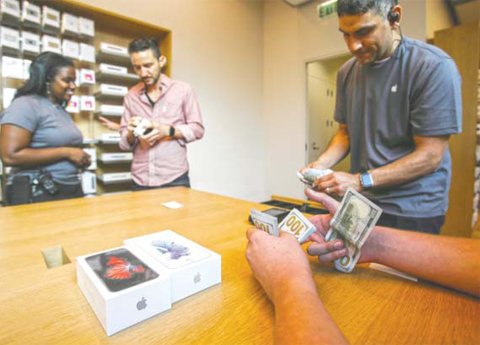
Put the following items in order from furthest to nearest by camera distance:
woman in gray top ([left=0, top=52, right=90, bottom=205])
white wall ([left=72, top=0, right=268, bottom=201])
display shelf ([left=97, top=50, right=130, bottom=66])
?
white wall ([left=72, top=0, right=268, bottom=201])
display shelf ([left=97, top=50, right=130, bottom=66])
woman in gray top ([left=0, top=52, right=90, bottom=205])

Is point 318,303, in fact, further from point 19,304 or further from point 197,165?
point 197,165

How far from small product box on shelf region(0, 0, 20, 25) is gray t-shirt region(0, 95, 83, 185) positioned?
43.2 inches

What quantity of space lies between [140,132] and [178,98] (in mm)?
457

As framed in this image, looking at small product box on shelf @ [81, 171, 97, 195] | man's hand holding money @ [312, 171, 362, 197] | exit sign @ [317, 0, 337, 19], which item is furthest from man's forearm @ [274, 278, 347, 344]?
exit sign @ [317, 0, 337, 19]

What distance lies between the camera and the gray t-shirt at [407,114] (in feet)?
3.54

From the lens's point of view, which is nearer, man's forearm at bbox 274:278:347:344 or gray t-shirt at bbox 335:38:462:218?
man's forearm at bbox 274:278:347:344

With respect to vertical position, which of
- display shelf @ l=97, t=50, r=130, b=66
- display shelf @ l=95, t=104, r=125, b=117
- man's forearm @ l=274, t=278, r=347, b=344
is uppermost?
display shelf @ l=97, t=50, r=130, b=66

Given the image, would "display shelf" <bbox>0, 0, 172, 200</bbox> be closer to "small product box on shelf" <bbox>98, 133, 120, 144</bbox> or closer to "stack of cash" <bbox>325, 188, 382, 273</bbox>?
"small product box on shelf" <bbox>98, 133, 120, 144</bbox>

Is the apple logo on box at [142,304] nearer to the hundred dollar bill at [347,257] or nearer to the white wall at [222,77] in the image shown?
the hundred dollar bill at [347,257]

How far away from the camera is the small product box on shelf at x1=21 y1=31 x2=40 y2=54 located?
2.32 m

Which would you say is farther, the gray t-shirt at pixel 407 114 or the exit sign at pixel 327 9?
the exit sign at pixel 327 9

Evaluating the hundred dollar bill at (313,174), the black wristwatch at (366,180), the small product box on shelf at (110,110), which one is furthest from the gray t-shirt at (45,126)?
the black wristwatch at (366,180)

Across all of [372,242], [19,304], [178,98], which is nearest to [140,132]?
[178,98]

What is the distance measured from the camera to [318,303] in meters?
0.42
